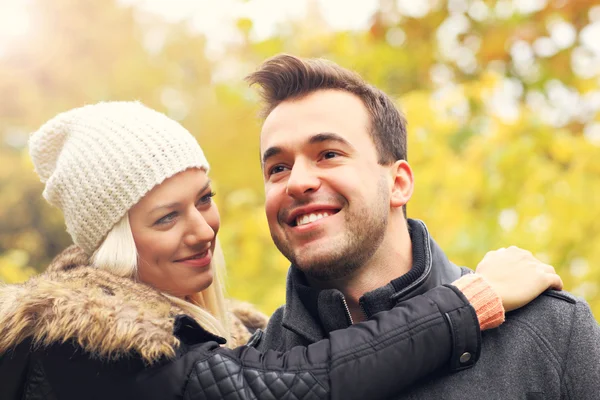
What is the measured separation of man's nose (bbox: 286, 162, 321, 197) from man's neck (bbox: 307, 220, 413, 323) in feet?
1.03

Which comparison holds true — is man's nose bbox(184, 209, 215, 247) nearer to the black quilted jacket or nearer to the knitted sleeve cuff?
the black quilted jacket

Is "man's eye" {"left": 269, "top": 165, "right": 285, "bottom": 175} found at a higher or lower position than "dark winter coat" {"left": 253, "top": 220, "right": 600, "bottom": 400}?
higher

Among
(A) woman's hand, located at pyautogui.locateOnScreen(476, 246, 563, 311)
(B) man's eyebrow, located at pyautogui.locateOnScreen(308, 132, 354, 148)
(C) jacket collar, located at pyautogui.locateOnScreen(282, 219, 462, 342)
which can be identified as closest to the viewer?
(A) woman's hand, located at pyautogui.locateOnScreen(476, 246, 563, 311)

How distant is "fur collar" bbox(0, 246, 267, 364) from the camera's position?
79.8 inches

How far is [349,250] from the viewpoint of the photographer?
90.7 inches

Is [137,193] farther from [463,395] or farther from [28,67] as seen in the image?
[28,67]

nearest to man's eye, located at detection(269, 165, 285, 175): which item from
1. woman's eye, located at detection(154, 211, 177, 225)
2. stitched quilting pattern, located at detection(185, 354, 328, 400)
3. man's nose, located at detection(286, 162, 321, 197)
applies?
man's nose, located at detection(286, 162, 321, 197)

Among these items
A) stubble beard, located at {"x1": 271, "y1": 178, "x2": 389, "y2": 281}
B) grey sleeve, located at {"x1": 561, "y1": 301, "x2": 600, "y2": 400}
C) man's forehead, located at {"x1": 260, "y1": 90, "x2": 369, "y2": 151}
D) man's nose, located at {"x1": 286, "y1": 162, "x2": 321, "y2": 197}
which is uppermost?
man's forehead, located at {"x1": 260, "y1": 90, "x2": 369, "y2": 151}

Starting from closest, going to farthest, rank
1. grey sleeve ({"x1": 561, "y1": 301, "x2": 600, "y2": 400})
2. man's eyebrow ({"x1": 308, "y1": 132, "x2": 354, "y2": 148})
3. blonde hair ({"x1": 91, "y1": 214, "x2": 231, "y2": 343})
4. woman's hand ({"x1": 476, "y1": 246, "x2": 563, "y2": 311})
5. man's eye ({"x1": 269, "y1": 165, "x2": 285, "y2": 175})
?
grey sleeve ({"x1": 561, "y1": 301, "x2": 600, "y2": 400}) → woman's hand ({"x1": 476, "y1": 246, "x2": 563, "y2": 311}) → man's eyebrow ({"x1": 308, "y1": 132, "x2": 354, "y2": 148}) → man's eye ({"x1": 269, "y1": 165, "x2": 285, "y2": 175}) → blonde hair ({"x1": 91, "y1": 214, "x2": 231, "y2": 343})

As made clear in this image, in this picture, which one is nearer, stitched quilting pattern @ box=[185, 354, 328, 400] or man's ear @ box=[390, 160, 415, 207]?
stitched quilting pattern @ box=[185, 354, 328, 400]

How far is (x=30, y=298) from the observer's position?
2168 millimetres

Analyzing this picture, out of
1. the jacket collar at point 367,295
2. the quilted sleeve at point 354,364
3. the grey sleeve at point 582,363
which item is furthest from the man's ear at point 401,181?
the grey sleeve at point 582,363

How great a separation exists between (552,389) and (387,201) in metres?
0.80

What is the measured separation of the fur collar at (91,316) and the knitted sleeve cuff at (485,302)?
882mm
